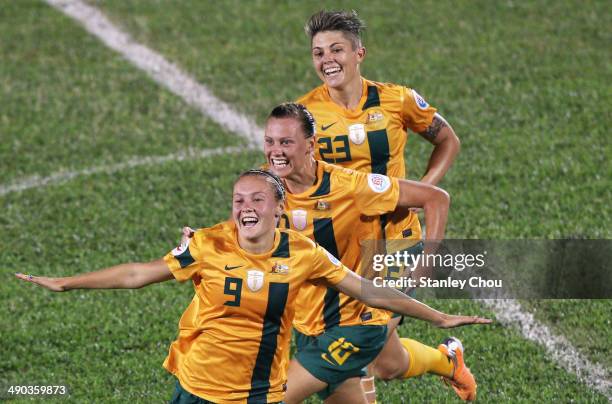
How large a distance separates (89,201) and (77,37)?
3.85 metres

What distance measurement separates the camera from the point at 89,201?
408 inches

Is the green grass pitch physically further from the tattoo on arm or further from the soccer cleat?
the tattoo on arm

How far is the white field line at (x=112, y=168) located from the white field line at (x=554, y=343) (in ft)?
11.1

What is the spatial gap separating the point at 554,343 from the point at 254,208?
2.97 metres

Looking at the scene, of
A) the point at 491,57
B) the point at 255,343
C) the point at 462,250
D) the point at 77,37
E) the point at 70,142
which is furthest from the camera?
the point at 77,37

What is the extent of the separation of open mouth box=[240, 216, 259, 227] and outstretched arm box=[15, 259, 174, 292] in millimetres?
427

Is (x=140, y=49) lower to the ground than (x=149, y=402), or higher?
higher

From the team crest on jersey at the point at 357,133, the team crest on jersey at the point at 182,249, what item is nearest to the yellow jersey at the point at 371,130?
the team crest on jersey at the point at 357,133

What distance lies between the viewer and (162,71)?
12930 mm

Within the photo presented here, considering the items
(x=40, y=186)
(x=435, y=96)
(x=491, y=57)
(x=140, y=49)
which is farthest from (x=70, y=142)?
(x=491, y=57)

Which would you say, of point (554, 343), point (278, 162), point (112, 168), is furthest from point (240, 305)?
point (112, 168)

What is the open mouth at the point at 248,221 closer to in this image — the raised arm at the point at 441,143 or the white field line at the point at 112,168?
the raised arm at the point at 441,143

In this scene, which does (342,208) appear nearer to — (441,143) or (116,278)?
(441,143)

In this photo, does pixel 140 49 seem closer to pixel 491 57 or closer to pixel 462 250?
pixel 491 57
